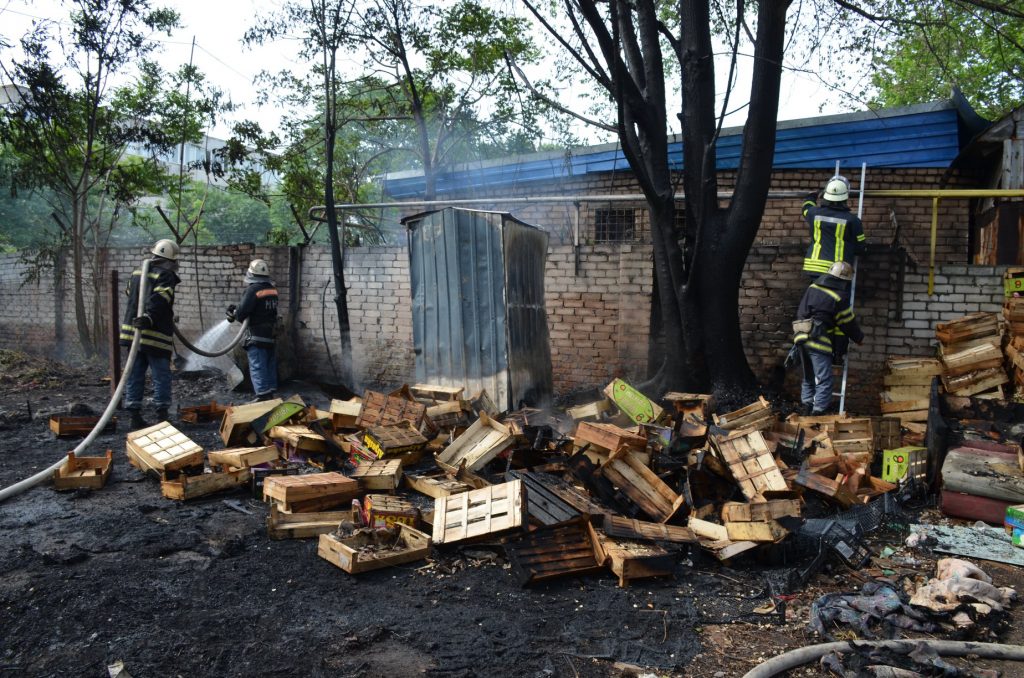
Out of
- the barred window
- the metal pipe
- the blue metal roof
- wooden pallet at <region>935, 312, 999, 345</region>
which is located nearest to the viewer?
the metal pipe

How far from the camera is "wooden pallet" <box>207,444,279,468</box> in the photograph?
5129 millimetres

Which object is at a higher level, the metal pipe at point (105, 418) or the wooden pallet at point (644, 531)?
the metal pipe at point (105, 418)

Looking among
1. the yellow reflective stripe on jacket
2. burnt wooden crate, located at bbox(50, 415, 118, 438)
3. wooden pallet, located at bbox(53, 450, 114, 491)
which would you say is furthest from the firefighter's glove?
the yellow reflective stripe on jacket

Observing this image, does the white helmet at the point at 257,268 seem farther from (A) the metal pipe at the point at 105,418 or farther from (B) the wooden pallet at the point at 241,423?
(B) the wooden pallet at the point at 241,423

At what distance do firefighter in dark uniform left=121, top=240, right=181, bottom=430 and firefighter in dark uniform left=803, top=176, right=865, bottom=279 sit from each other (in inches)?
256

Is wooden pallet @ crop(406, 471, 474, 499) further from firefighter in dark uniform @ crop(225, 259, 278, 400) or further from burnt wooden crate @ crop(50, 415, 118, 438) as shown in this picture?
burnt wooden crate @ crop(50, 415, 118, 438)

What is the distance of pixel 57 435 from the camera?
6.62 m

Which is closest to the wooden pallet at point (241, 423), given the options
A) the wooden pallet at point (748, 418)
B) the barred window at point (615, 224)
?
the wooden pallet at point (748, 418)

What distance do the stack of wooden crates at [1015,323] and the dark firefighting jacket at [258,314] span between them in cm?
743

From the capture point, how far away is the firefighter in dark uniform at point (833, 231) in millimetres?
6691

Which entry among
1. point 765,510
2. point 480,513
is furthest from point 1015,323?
point 480,513

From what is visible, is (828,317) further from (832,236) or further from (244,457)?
(244,457)

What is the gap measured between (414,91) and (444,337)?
4.98m

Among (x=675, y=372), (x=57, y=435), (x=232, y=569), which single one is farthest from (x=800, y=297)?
(x=57, y=435)
